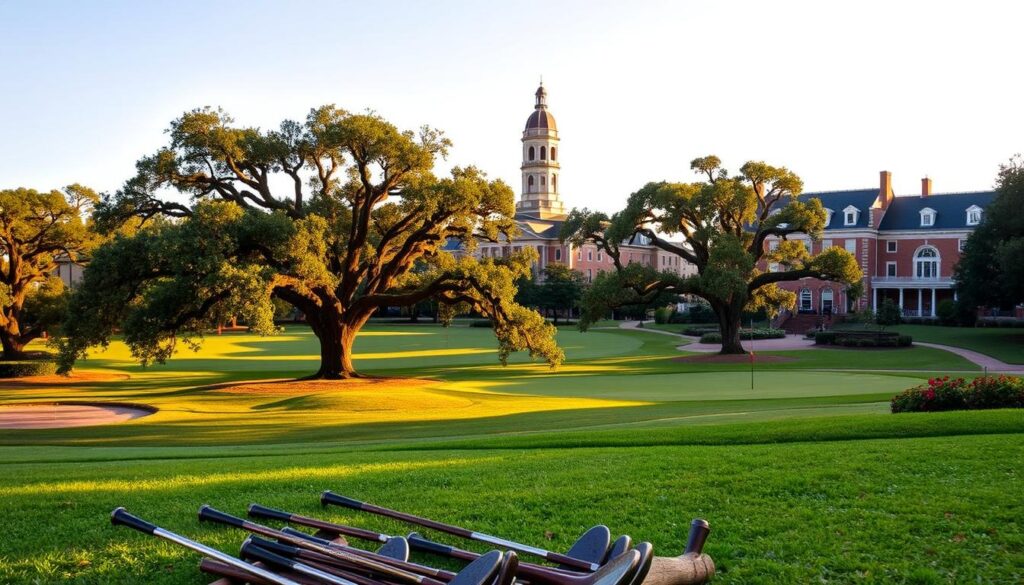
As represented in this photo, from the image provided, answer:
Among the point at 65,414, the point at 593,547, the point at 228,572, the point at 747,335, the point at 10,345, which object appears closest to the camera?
the point at 228,572

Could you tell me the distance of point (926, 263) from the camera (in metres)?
76.8

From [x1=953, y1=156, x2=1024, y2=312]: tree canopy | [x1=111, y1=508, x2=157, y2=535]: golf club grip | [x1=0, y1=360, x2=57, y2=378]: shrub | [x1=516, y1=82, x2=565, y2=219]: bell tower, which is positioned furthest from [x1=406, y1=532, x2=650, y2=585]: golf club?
[x1=516, y1=82, x2=565, y2=219]: bell tower

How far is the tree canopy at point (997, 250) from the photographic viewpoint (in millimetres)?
48594

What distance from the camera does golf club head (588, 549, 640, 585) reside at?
12.5 ft

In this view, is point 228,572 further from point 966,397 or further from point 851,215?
point 851,215

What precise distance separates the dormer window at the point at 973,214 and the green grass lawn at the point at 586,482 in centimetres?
6206

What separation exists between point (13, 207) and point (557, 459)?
39.1 m

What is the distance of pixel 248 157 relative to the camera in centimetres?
3209

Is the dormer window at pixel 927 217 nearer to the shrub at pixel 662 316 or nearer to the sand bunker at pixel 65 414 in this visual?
the shrub at pixel 662 316

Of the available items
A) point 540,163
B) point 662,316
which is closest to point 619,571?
point 662,316

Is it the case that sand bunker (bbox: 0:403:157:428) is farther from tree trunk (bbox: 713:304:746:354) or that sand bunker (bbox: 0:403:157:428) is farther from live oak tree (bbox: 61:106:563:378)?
tree trunk (bbox: 713:304:746:354)

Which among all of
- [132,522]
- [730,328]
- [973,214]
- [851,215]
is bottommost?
→ [132,522]

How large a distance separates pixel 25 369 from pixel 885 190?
71.4 meters

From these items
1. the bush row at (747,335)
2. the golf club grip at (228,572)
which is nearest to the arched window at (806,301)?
the bush row at (747,335)
